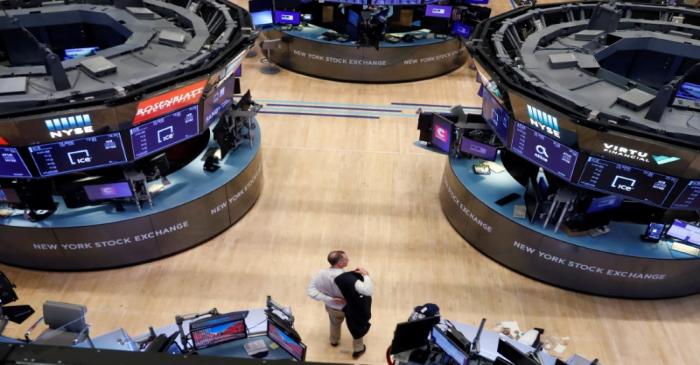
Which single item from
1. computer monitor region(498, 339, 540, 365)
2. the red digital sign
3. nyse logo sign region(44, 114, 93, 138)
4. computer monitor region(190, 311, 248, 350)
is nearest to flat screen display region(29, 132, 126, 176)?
nyse logo sign region(44, 114, 93, 138)

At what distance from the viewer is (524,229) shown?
26.0ft

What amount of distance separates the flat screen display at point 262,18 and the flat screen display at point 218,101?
18.7ft

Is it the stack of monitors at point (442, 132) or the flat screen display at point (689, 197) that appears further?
the stack of monitors at point (442, 132)

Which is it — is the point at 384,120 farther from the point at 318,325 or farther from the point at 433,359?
the point at 433,359

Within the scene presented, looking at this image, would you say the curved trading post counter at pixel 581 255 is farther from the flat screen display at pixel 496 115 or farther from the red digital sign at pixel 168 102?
the red digital sign at pixel 168 102

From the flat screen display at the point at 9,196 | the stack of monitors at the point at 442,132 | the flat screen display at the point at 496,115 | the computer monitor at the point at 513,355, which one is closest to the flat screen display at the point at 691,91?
the flat screen display at the point at 496,115

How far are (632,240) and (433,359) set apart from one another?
169 inches

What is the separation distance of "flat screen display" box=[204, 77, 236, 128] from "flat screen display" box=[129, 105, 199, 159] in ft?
0.83

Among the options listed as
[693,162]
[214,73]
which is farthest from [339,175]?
[693,162]

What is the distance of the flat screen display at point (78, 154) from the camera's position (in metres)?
6.91

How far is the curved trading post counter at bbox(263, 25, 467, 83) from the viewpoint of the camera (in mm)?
14133

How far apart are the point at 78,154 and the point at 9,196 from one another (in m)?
1.34

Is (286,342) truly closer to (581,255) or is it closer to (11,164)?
(11,164)

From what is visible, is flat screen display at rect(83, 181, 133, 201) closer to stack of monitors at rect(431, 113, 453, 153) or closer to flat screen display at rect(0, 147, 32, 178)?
flat screen display at rect(0, 147, 32, 178)
